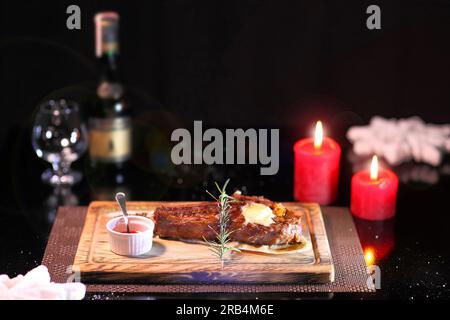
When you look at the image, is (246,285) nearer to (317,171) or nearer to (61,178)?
(317,171)

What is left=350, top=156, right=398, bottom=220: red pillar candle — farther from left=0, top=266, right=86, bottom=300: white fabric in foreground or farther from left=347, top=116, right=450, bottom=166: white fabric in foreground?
left=0, top=266, right=86, bottom=300: white fabric in foreground

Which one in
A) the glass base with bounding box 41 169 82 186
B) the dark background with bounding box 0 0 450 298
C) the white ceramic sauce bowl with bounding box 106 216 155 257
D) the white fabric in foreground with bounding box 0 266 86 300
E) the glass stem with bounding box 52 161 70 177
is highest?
the dark background with bounding box 0 0 450 298

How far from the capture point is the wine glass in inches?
94.1

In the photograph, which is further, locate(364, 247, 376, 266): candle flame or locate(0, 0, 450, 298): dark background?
locate(0, 0, 450, 298): dark background

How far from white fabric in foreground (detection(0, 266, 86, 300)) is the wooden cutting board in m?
0.08

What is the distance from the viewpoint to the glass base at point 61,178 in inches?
96.0

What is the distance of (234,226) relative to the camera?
2070 mm

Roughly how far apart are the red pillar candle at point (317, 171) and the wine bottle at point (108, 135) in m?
0.40

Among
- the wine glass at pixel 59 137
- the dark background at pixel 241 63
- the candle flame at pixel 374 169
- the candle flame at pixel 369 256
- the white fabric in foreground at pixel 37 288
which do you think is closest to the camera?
the white fabric in foreground at pixel 37 288

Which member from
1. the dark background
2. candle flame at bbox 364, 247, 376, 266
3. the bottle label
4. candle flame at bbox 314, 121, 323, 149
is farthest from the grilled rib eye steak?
the dark background

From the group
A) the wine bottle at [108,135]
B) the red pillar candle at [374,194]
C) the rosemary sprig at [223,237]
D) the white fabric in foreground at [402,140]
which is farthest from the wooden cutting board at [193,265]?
the white fabric in foreground at [402,140]

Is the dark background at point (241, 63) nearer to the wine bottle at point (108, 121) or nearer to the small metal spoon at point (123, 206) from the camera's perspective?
the wine bottle at point (108, 121)

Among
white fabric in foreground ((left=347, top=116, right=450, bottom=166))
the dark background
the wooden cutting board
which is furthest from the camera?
the dark background

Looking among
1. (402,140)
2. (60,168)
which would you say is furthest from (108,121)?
(402,140)
